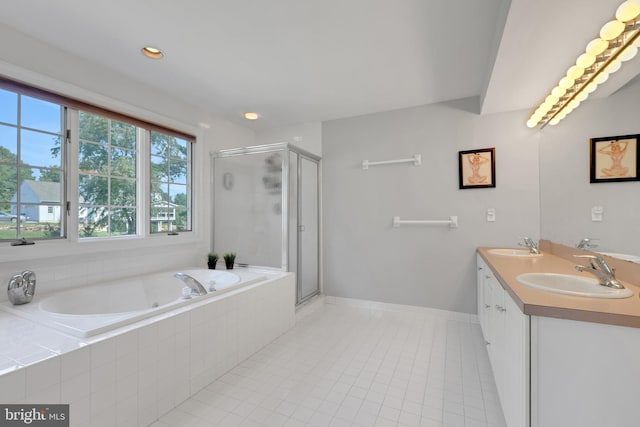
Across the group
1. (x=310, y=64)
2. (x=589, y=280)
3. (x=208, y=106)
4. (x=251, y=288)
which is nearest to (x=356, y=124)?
(x=310, y=64)

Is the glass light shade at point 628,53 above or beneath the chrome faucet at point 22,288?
above

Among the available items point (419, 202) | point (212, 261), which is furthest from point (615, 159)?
point (212, 261)

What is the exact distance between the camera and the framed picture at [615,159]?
4.51 ft

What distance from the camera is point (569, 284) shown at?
1498 mm

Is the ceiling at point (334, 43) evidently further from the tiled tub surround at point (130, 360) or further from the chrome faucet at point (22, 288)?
the tiled tub surround at point (130, 360)

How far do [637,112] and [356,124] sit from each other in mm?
2466

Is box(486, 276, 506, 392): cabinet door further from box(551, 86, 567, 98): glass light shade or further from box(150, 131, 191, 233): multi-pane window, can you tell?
box(150, 131, 191, 233): multi-pane window

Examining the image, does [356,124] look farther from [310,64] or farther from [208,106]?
[208,106]

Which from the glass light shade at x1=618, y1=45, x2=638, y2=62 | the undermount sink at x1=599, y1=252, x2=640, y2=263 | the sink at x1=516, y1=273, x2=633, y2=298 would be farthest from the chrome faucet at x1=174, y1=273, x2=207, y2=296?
the glass light shade at x1=618, y1=45, x2=638, y2=62

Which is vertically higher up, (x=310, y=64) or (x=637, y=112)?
(x=310, y=64)

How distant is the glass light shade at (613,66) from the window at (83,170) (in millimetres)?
3319

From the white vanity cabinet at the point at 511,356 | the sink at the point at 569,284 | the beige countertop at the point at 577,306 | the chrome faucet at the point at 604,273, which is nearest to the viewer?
the beige countertop at the point at 577,306

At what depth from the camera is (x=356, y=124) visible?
11.4 ft

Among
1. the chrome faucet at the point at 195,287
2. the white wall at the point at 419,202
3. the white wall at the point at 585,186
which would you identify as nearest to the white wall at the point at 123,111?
the chrome faucet at the point at 195,287
